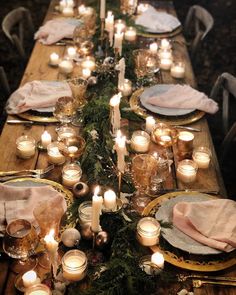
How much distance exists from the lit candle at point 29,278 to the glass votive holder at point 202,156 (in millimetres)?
965

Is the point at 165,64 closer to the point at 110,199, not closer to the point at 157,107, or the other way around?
the point at 157,107

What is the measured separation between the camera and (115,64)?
106 inches

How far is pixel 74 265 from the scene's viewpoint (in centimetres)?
152

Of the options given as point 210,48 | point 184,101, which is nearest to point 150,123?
point 184,101

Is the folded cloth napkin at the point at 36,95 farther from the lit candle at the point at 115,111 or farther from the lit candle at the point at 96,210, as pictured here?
the lit candle at the point at 96,210

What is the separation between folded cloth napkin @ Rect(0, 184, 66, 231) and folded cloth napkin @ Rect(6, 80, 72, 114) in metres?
0.66

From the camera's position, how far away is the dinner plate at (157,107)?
2420 millimetres

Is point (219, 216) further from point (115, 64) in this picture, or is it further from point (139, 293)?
point (115, 64)

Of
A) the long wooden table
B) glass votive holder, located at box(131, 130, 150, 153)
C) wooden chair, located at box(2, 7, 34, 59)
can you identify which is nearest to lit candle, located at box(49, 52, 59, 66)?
the long wooden table

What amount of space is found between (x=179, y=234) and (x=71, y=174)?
55 centimetres

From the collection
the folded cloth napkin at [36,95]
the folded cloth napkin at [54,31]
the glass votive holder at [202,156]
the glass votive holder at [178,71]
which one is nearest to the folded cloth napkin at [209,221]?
the glass votive holder at [202,156]

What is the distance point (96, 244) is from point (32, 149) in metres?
0.69

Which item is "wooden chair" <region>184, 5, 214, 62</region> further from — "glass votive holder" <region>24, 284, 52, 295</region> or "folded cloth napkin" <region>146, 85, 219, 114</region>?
"glass votive holder" <region>24, 284, 52, 295</region>

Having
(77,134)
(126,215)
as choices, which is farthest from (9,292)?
(77,134)
